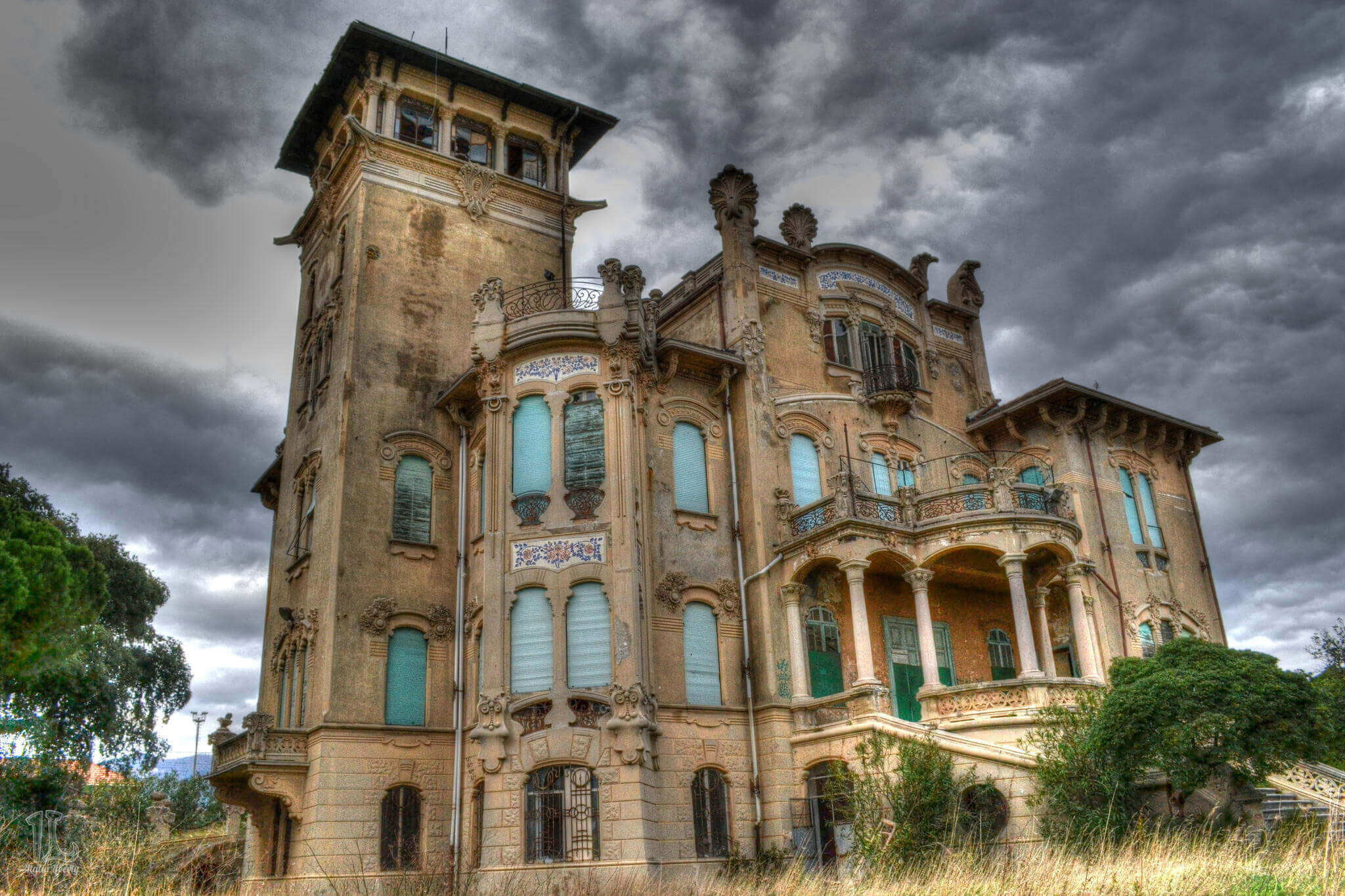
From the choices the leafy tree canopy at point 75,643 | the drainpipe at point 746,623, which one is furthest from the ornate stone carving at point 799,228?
the leafy tree canopy at point 75,643

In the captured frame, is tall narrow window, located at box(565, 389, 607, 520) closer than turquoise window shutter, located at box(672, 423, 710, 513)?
Yes

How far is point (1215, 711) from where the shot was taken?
16.8 metres

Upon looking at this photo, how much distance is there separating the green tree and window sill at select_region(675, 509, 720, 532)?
9.53 meters

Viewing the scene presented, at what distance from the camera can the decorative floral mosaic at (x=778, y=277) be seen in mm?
27609

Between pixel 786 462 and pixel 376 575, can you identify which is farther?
pixel 786 462

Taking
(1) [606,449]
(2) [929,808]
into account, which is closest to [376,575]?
(1) [606,449]

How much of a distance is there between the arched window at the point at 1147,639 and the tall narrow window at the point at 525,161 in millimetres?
20128

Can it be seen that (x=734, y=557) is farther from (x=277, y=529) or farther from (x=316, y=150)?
(x=316, y=150)

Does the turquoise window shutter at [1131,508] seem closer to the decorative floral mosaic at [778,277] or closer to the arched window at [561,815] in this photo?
the decorative floral mosaic at [778,277]

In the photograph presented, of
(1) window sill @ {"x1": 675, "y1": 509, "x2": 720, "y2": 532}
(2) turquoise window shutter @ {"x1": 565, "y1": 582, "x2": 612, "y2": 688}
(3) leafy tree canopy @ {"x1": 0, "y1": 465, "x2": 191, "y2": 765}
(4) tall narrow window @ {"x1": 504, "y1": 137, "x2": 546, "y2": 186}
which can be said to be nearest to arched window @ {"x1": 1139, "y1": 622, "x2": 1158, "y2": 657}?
(1) window sill @ {"x1": 675, "y1": 509, "x2": 720, "y2": 532}

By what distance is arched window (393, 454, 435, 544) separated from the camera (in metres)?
24.8

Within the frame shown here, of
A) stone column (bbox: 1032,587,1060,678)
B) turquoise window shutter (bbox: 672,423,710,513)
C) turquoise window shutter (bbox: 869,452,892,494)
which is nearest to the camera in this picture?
turquoise window shutter (bbox: 672,423,710,513)

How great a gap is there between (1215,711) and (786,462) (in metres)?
11.3

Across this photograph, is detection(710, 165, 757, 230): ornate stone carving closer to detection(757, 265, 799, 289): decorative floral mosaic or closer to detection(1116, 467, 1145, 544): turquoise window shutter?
detection(757, 265, 799, 289): decorative floral mosaic
